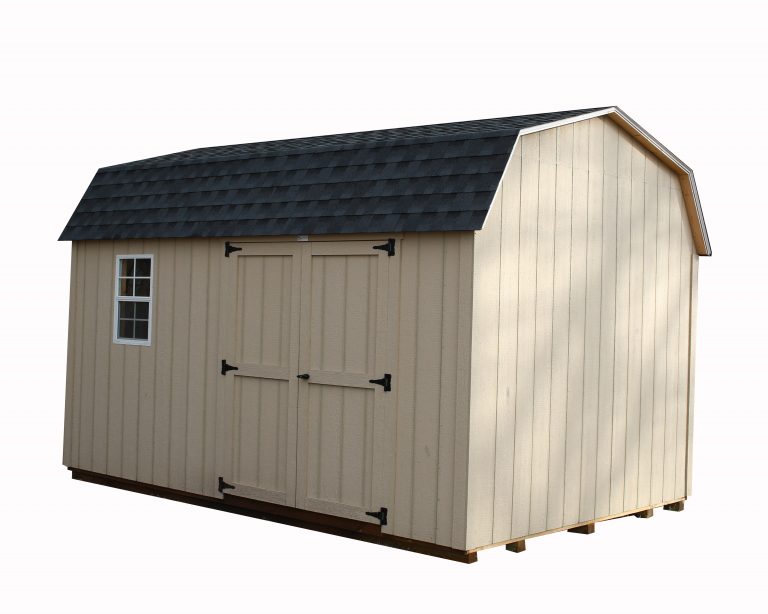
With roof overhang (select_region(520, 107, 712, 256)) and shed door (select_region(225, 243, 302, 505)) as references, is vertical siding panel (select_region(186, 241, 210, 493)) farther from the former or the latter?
roof overhang (select_region(520, 107, 712, 256))

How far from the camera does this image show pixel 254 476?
9469 mm

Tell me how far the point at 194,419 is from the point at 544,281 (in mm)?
3322

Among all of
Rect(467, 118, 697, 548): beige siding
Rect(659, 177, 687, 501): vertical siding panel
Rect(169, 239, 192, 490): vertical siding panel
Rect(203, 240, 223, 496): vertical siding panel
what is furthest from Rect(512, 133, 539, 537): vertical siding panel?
Rect(169, 239, 192, 490): vertical siding panel

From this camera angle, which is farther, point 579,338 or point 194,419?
point 194,419

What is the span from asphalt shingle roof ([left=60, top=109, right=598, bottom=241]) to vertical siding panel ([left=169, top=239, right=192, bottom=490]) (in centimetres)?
27

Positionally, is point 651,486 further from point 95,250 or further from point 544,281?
point 95,250

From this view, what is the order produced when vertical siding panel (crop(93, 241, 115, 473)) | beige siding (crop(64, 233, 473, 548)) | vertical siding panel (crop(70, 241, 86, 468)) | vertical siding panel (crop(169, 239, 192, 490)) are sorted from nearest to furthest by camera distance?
beige siding (crop(64, 233, 473, 548)), vertical siding panel (crop(169, 239, 192, 490)), vertical siding panel (crop(93, 241, 115, 473)), vertical siding panel (crop(70, 241, 86, 468))

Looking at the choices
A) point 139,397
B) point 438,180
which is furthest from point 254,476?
point 438,180

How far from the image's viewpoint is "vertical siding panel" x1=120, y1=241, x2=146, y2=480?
1054cm

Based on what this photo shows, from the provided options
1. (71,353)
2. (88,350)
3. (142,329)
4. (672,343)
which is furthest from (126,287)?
(672,343)

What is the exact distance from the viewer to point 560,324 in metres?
8.71

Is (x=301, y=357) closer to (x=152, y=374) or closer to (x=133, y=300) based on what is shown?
(x=152, y=374)

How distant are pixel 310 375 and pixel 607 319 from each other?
2.35 meters

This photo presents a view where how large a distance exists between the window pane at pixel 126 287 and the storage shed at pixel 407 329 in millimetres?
44
